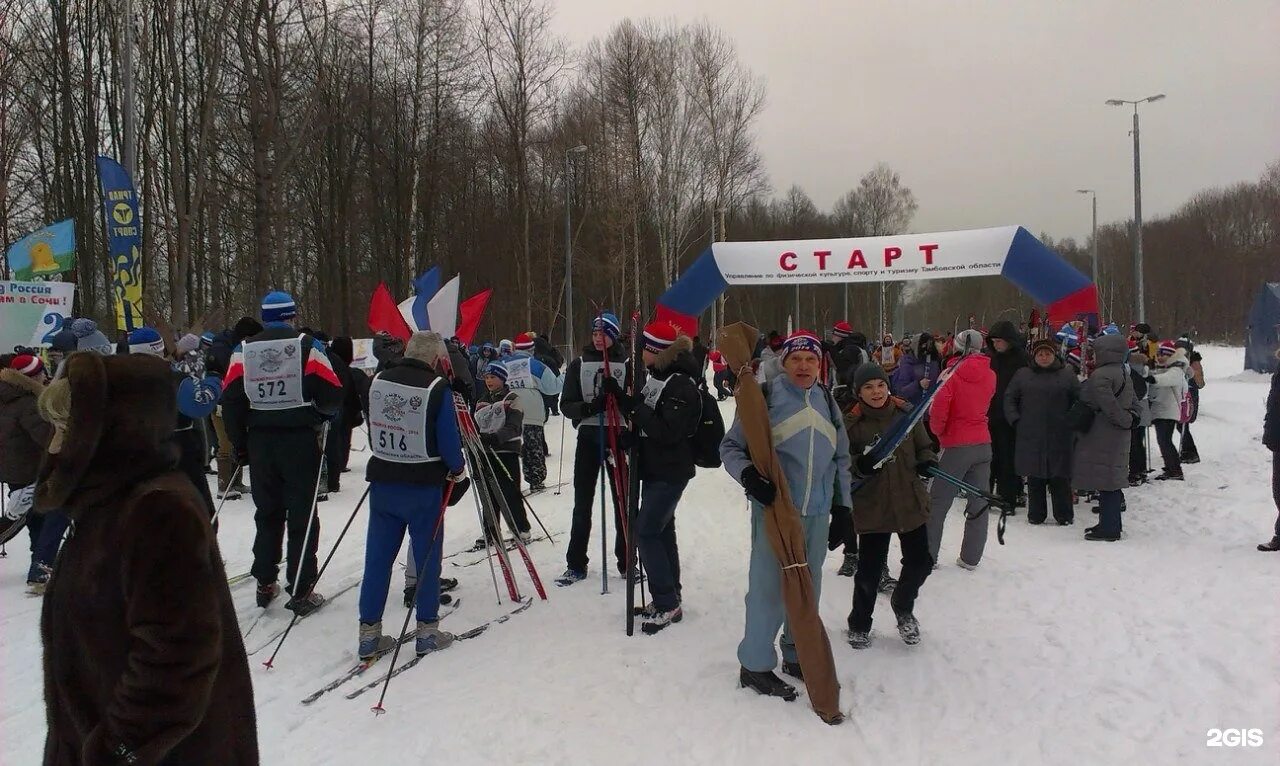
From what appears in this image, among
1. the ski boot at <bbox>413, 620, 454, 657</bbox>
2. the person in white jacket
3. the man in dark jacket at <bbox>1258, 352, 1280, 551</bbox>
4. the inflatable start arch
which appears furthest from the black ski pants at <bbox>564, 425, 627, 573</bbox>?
the person in white jacket

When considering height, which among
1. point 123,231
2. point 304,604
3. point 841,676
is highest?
point 123,231

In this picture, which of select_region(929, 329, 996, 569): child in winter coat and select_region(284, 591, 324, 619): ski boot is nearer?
select_region(284, 591, 324, 619): ski boot

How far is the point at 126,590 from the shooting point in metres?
1.70

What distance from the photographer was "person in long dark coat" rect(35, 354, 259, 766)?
166 centimetres

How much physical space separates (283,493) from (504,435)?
2346 mm

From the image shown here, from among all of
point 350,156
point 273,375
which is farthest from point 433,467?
point 350,156

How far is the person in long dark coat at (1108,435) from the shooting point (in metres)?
7.18

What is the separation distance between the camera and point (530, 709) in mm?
3961

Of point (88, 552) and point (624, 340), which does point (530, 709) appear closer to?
point (88, 552)

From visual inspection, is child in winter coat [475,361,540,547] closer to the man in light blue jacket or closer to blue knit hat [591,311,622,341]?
blue knit hat [591,311,622,341]

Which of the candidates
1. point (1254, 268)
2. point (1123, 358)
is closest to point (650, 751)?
point (1123, 358)

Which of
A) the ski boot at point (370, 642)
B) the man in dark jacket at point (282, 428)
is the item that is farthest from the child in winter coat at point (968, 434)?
the man in dark jacket at point (282, 428)

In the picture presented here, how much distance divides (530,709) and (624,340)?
3.47m

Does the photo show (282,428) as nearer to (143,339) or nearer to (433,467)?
(433,467)
